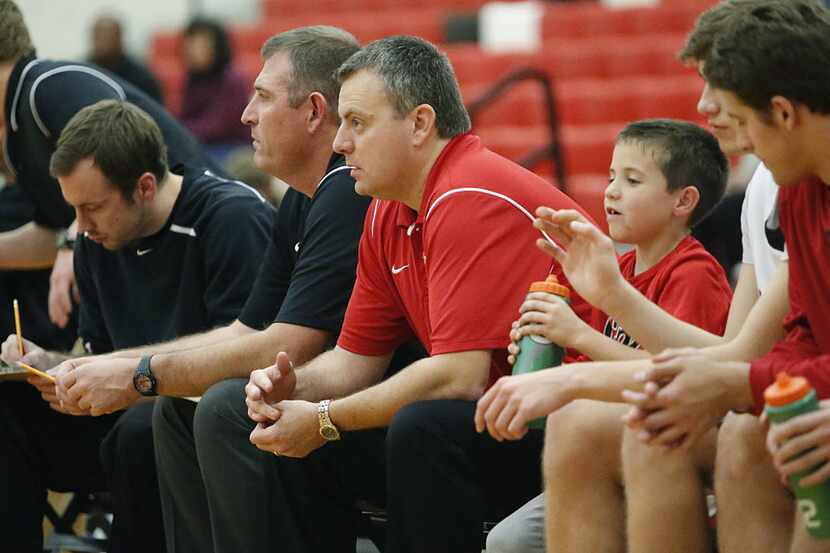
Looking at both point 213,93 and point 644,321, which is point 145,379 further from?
point 213,93

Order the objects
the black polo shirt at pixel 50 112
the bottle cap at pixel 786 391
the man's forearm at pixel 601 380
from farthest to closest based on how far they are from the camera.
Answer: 1. the black polo shirt at pixel 50 112
2. the man's forearm at pixel 601 380
3. the bottle cap at pixel 786 391

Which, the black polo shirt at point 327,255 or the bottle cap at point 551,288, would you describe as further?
the black polo shirt at point 327,255

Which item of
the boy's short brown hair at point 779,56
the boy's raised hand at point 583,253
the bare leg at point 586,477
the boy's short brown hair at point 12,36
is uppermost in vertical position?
the boy's short brown hair at point 779,56

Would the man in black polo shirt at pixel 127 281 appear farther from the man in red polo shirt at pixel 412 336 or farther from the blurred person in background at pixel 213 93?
the blurred person in background at pixel 213 93

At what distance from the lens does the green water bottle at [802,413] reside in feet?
6.85

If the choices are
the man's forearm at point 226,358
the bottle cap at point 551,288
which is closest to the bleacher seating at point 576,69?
the man's forearm at point 226,358

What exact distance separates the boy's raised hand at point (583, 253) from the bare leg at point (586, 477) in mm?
224

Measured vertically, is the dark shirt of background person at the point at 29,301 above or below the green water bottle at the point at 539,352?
below

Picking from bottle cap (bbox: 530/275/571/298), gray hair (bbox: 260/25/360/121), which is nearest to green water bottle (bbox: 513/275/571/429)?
bottle cap (bbox: 530/275/571/298)

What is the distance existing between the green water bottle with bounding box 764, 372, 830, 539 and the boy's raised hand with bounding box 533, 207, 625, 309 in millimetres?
507

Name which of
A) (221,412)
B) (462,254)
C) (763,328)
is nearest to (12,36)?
(221,412)

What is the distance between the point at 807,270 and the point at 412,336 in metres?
1.20

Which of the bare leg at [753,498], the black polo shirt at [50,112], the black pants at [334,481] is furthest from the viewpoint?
the black polo shirt at [50,112]

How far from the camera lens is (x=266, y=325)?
357 cm
